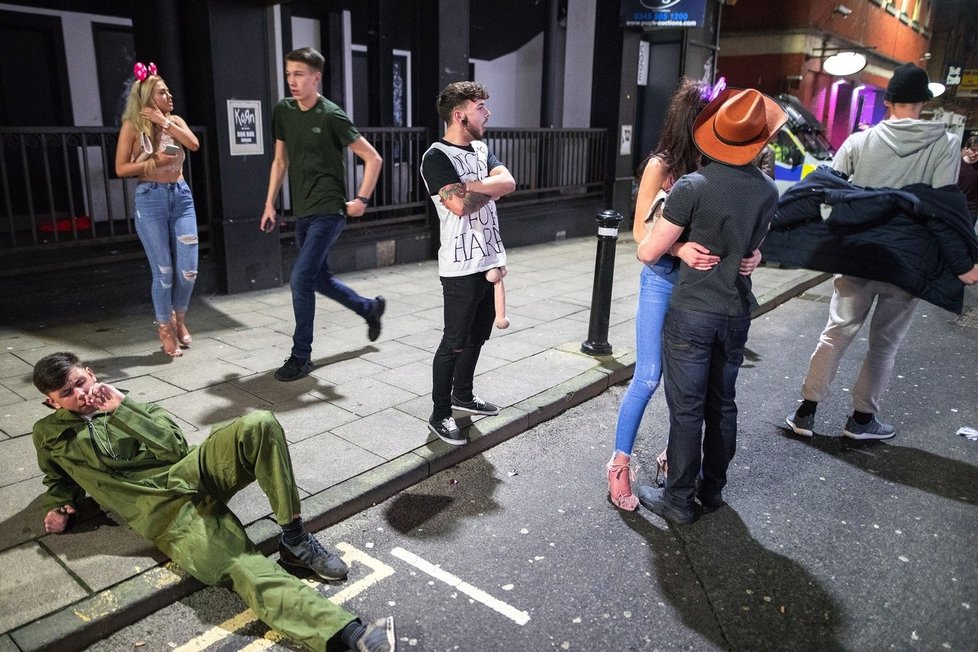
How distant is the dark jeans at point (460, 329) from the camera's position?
12.6 feet

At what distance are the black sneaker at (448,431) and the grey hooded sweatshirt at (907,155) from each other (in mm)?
2671

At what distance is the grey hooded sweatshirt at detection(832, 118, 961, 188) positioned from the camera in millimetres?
3836

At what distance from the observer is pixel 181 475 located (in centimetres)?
280

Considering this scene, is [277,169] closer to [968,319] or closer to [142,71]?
[142,71]

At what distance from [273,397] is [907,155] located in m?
3.96

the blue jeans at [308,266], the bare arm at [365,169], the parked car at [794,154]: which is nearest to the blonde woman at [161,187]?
the blue jeans at [308,266]

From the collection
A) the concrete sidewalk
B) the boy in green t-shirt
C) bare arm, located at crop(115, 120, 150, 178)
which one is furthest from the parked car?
bare arm, located at crop(115, 120, 150, 178)

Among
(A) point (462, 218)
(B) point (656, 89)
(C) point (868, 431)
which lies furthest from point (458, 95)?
(B) point (656, 89)

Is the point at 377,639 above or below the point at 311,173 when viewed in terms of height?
below

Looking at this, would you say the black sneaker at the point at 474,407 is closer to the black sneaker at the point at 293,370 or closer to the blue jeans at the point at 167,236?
the black sneaker at the point at 293,370

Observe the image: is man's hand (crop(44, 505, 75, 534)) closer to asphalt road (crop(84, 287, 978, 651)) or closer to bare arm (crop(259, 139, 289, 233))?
asphalt road (crop(84, 287, 978, 651))

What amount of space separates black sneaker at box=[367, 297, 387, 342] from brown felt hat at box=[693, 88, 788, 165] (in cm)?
309

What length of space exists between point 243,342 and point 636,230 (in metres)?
3.64

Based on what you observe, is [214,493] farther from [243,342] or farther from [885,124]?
[885,124]
